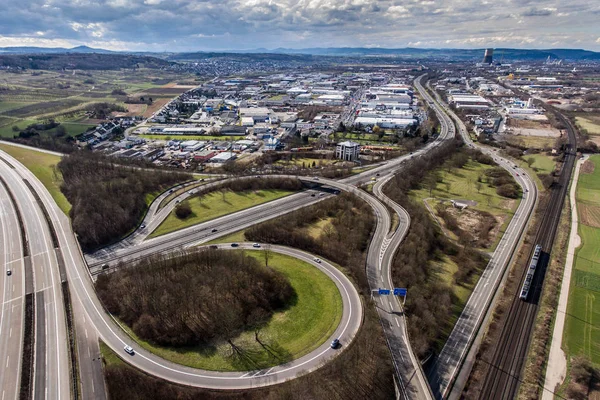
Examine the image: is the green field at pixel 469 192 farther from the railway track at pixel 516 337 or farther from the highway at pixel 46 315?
the highway at pixel 46 315

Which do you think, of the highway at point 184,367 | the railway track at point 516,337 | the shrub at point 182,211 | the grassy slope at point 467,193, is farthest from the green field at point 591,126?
the shrub at point 182,211

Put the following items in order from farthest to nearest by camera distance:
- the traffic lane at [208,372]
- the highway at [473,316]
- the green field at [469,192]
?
the green field at [469,192], the highway at [473,316], the traffic lane at [208,372]

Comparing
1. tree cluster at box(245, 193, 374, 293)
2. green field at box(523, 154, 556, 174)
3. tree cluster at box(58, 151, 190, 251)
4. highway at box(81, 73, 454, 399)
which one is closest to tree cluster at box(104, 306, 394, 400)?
highway at box(81, 73, 454, 399)

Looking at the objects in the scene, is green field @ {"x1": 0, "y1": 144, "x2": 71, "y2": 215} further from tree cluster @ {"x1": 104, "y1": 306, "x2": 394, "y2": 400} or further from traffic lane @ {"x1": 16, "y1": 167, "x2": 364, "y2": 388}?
tree cluster @ {"x1": 104, "y1": 306, "x2": 394, "y2": 400}

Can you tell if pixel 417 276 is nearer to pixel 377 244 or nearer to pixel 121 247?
pixel 377 244

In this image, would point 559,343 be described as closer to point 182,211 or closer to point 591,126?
point 182,211

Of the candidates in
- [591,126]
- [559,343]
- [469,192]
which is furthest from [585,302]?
[591,126]
